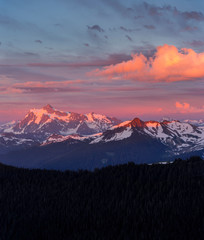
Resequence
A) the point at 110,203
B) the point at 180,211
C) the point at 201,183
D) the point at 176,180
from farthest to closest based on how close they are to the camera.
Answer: the point at 176,180 < the point at 201,183 < the point at 110,203 < the point at 180,211

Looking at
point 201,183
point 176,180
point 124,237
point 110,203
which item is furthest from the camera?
point 176,180

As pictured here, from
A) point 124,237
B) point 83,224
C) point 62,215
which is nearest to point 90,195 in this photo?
point 62,215

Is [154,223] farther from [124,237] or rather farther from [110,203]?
[110,203]

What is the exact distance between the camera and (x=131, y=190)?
641ft

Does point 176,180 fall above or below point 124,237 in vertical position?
above

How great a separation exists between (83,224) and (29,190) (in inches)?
2959

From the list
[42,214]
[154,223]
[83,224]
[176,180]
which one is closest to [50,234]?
[83,224]

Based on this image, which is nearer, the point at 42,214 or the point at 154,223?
the point at 154,223

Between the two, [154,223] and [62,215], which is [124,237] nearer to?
[154,223]

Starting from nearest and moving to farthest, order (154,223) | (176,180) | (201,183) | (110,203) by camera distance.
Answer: (154,223)
(110,203)
(201,183)
(176,180)

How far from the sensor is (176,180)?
200 metres

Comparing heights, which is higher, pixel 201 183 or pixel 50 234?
pixel 201 183

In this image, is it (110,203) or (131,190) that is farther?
(131,190)

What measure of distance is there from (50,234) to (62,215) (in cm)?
2514
